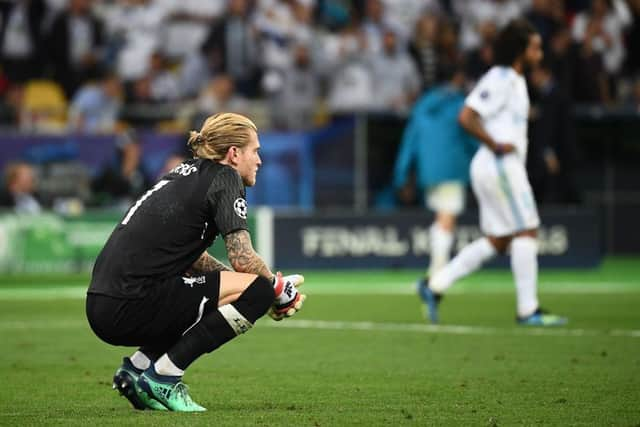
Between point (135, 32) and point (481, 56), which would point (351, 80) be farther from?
point (135, 32)

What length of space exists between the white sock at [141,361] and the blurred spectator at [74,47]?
13.6 m

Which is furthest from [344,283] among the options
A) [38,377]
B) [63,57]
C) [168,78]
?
[38,377]

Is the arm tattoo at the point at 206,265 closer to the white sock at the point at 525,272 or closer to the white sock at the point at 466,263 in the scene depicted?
the white sock at the point at 525,272

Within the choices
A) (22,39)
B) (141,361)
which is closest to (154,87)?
(22,39)

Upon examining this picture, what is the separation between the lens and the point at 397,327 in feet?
38.6

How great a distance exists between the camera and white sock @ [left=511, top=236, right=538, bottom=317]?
11500mm

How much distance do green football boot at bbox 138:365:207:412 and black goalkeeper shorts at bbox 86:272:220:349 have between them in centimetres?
21

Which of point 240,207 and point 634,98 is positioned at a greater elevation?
point 634,98

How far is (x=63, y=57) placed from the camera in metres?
20.5

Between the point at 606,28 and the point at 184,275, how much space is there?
16.0m

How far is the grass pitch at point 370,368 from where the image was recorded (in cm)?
693

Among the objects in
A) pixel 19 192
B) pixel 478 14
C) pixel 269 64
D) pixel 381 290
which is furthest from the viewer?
pixel 478 14

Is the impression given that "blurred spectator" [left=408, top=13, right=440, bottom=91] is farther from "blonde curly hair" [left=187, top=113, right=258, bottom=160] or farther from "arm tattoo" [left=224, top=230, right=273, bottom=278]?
"arm tattoo" [left=224, top=230, right=273, bottom=278]

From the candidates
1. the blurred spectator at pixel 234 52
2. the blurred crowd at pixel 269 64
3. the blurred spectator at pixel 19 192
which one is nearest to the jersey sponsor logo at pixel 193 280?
the blurred spectator at pixel 19 192
